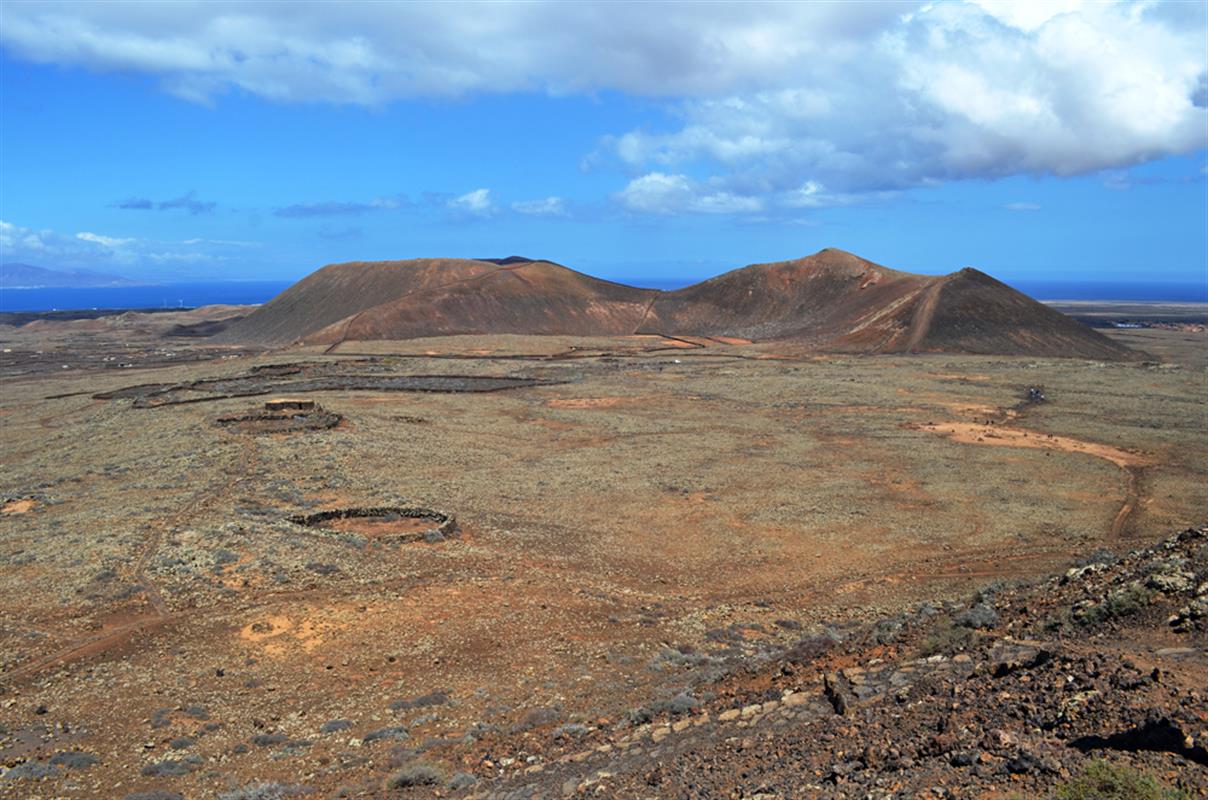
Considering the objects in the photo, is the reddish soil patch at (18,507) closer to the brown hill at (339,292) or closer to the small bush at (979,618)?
the small bush at (979,618)

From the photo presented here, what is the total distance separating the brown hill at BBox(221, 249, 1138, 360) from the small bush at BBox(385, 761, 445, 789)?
5885 cm

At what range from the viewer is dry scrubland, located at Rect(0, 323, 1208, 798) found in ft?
35.7

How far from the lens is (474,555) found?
58.3 ft

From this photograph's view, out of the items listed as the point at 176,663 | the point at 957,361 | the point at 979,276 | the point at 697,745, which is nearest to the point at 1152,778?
the point at 697,745

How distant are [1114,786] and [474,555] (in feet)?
42.9

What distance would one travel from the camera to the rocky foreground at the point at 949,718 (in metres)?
7.06

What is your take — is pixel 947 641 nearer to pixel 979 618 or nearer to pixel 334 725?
pixel 979 618

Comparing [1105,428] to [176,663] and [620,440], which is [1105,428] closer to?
[620,440]

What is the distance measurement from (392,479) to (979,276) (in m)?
61.4

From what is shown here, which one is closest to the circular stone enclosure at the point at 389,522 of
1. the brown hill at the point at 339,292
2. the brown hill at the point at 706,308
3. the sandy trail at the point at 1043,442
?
the sandy trail at the point at 1043,442

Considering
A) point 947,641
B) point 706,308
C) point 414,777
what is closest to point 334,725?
point 414,777

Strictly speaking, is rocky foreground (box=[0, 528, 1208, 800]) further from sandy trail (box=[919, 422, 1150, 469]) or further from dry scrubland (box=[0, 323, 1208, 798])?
sandy trail (box=[919, 422, 1150, 469])

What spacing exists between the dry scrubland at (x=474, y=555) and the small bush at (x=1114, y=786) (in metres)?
3.59

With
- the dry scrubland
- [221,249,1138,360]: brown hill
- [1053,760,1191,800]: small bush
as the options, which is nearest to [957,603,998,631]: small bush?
the dry scrubland
